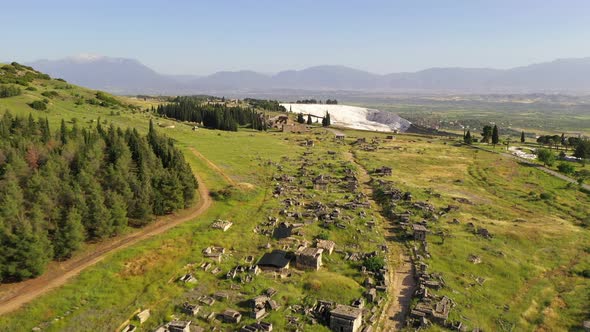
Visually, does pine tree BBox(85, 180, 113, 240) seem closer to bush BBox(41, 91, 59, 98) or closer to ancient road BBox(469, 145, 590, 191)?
bush BBox(41, 91, 59, 98)

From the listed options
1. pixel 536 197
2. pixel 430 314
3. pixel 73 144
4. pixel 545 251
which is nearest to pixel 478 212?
pixel 545 251

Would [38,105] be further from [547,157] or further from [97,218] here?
[547,157]

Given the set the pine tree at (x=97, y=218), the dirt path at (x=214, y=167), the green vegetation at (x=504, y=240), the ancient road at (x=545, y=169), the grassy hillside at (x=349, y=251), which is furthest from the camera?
the ancient road at (x=545, y=169)

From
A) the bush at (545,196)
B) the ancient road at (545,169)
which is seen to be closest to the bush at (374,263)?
the bush at (545,196)

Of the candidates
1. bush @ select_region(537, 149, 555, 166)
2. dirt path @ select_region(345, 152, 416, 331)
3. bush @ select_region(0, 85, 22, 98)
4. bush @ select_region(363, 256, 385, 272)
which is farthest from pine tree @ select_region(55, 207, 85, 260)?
bush @ select_region(537, 149, 555, 166)

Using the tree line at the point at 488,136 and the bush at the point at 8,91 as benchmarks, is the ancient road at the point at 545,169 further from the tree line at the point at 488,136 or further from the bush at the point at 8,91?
the bush at the point at 8,91

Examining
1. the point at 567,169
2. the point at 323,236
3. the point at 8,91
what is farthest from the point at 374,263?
the point at 8,91

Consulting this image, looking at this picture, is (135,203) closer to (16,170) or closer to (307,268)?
(16,170)
